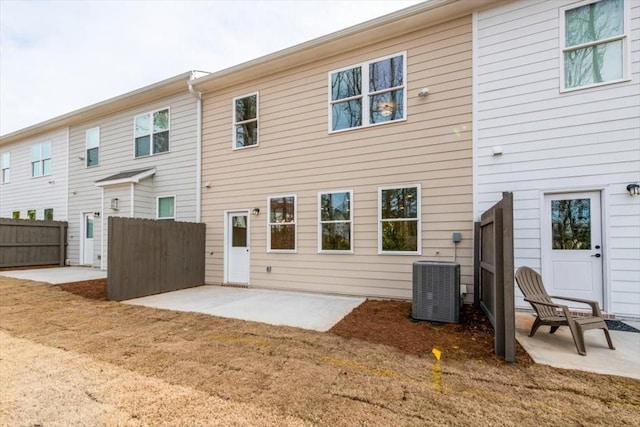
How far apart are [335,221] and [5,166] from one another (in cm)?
1674

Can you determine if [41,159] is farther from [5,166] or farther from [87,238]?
[87,238]

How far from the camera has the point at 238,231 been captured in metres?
8.20

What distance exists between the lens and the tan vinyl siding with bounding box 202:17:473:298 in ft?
19.0

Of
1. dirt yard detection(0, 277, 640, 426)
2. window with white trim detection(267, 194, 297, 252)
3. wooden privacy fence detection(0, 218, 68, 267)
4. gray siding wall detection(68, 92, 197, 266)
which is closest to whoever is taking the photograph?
dirt yard detection(0, 277, 640, 426)

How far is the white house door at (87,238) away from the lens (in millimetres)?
11383

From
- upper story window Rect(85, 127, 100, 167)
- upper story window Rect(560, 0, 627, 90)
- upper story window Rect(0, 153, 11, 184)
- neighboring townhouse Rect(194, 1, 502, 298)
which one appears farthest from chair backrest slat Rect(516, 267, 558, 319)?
upper story window Rect(0, 153, 11, 184)

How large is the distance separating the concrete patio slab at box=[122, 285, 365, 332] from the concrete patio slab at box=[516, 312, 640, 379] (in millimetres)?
2632

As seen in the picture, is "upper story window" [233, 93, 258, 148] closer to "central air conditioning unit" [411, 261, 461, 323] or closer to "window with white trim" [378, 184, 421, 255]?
"window with white trim" [378, 184, 421, 255]

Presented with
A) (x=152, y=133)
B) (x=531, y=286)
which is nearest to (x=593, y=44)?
(x=531, y=286)

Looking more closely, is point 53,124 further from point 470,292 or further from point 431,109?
point 470,292

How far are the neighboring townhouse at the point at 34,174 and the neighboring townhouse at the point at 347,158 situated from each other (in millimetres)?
7841

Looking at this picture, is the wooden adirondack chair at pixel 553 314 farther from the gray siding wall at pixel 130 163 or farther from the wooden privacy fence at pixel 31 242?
the wooden privacy fence at pixel 31 242

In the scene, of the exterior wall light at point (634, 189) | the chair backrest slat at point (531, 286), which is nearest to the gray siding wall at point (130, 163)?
the chair backrest slat at point (531, 286)

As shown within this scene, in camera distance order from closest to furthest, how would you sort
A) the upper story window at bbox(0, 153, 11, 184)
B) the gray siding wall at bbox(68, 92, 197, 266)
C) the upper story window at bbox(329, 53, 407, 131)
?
the upper story window at bbox(329, 53, 407, 131)
the gray siding wall at bbox(68, 92, 197, 266)
the upper story window at bbox(0, 153, 11, 184)
